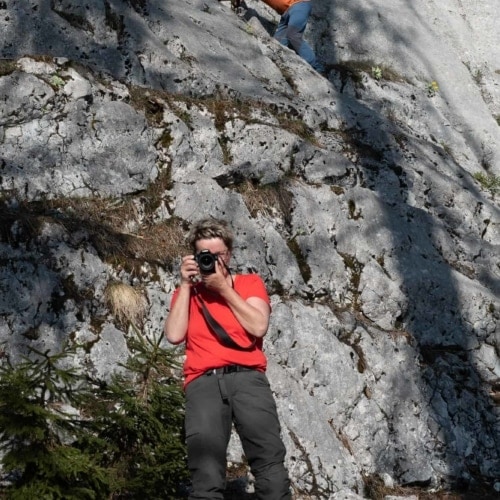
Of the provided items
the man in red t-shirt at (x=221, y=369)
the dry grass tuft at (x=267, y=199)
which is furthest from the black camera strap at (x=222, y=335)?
the dry grass tuft at (x=267, y=199)

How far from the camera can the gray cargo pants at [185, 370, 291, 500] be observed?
15.4ft

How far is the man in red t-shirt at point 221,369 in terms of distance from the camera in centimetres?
473

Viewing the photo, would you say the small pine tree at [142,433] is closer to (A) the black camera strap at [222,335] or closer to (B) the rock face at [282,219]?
(A) the black camera strap at [222,335]

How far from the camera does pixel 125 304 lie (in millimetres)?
7766

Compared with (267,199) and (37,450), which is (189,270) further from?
(267,199)

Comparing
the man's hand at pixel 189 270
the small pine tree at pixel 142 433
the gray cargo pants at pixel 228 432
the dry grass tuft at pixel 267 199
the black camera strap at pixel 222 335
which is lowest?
the dry grass tuft at pixel 267 199

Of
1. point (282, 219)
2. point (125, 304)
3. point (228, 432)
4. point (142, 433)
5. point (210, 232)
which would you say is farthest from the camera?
point (282, 219)

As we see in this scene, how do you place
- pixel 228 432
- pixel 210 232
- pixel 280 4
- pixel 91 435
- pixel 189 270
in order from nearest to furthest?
pixel 228 432, pixel 189 270, pixel 210 232, pixel 91 435, pixel 280 4

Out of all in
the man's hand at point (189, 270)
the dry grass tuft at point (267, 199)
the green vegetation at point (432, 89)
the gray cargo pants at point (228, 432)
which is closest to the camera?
the gray cargo pants at point (228, 432)

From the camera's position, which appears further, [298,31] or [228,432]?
[298,31]

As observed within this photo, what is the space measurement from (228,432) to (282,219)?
5.13m

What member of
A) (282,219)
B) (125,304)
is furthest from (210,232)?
(282,219)

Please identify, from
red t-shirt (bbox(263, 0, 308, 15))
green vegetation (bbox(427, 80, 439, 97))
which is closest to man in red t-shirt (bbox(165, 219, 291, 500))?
red t-shirt (bbox(263, 0, 308, 15))

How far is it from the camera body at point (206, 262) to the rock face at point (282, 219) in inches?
106
